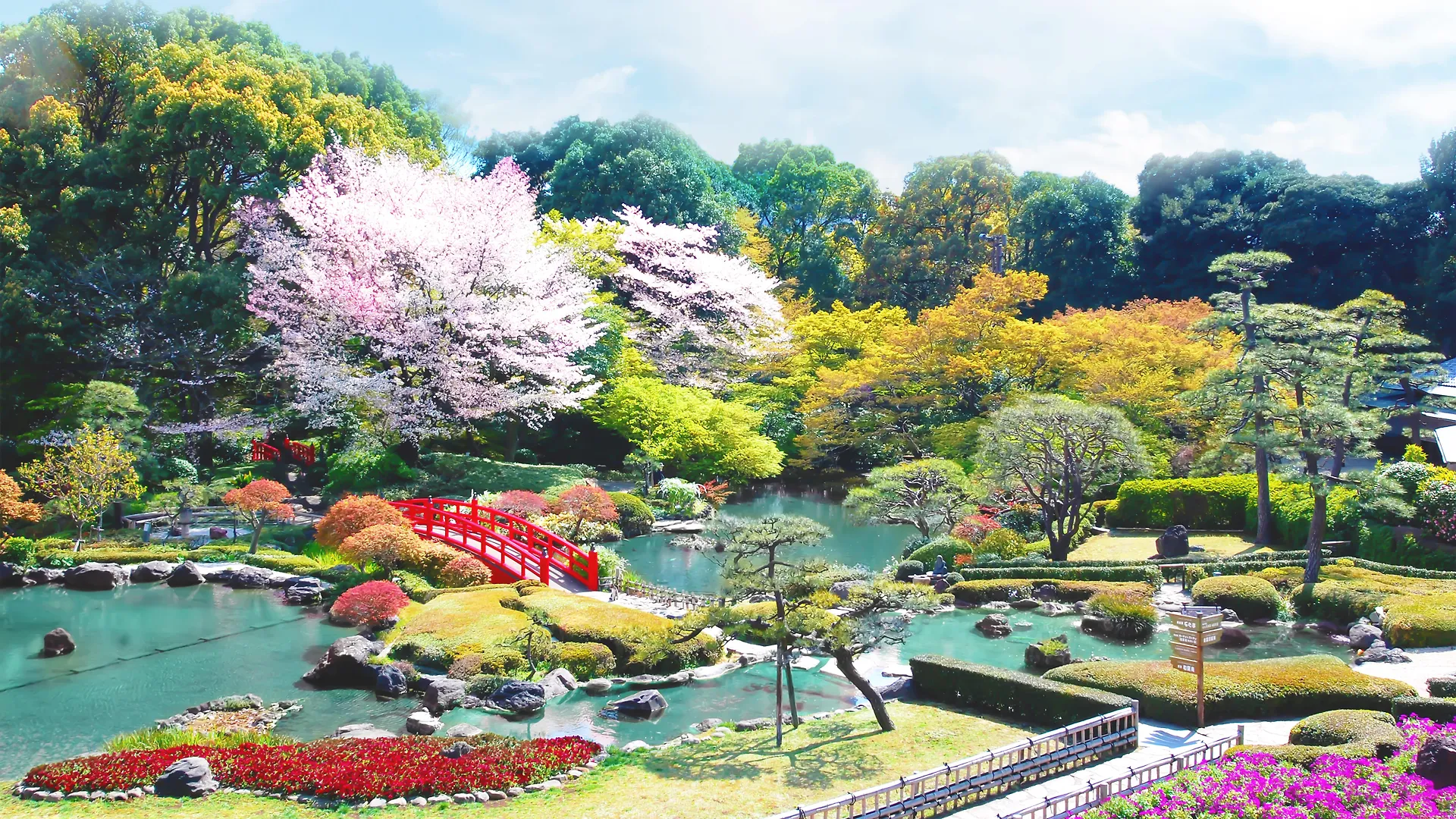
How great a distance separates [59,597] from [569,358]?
16.1 meters

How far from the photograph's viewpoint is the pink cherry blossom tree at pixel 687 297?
40.0 meters

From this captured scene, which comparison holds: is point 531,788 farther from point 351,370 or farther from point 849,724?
point 351,370

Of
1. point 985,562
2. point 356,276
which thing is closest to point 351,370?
point 356,276

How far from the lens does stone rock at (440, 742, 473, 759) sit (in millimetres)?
11828

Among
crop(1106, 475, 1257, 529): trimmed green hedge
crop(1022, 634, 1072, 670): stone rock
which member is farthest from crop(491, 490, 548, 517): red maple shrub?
crop(1106, 475, 1257, 529): trimmed green hedge

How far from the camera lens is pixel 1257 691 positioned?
43.6ft

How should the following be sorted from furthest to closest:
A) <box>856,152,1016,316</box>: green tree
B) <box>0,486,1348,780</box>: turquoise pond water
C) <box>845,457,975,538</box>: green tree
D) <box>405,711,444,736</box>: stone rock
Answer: <box>856,152,1016,316</box>: green tree, <box>845,457,975,538</box>: green tree, <box>0,486,1348,780</box>: turquoise pond water, <box>405,711,444,736</box>: stone rock

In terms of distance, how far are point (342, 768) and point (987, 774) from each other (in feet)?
23.8

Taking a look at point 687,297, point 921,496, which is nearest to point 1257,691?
point 921,496

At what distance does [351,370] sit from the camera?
95.9 ft

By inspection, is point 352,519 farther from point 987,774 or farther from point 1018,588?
point 987,774

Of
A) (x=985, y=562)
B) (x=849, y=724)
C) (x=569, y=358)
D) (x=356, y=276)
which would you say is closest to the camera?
(x=849, y=724)

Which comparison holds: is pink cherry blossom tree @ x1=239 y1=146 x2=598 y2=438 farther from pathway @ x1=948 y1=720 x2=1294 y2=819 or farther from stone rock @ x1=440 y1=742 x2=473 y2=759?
pathway @ x1=948 y1=720 x2=1294 y2=819

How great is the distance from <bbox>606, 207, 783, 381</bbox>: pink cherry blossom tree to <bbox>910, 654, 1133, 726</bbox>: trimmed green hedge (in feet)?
85.8
